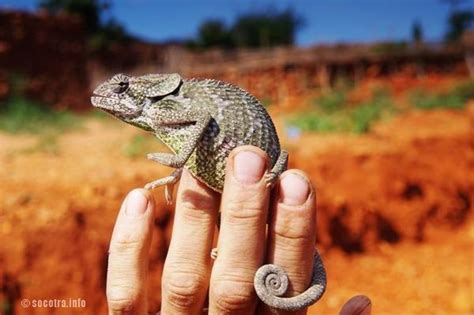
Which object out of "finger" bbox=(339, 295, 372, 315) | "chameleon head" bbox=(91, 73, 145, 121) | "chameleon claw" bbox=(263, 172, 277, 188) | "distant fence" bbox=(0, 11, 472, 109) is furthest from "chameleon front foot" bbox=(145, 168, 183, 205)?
"distant fence" bbox=(0, 11, 472, 109)

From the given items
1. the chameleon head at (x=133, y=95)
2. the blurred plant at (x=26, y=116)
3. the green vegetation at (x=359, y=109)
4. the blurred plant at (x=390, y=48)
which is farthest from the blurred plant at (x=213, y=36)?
the chameleon head at (x=133, y=95)

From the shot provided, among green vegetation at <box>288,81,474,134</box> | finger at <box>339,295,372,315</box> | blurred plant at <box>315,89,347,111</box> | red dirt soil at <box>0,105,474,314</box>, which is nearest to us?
finger at <box>339,295,372,315</box>

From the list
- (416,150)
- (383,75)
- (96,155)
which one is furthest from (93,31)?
(416,150)

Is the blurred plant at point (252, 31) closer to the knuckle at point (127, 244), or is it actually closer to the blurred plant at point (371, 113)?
the blurred plant at point (371, 113)

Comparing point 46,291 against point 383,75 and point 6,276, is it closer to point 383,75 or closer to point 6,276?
point 6,276

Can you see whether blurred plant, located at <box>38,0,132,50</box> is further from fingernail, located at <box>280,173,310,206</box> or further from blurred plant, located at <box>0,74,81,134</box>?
fingernail, located at <box>280,173,310,206</box>

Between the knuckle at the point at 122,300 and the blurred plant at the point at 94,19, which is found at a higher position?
the blurred plant at the point at 94,19
